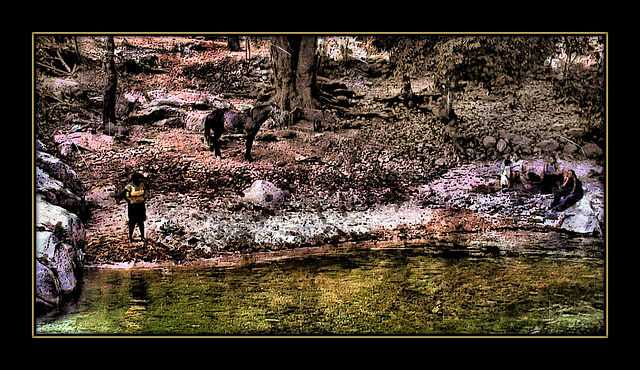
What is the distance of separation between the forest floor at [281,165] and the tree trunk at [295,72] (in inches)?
5.5

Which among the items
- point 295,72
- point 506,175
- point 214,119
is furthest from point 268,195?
point 506,175

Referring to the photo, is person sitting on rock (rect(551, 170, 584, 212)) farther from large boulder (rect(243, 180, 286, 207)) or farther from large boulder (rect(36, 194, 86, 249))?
large boulder (rect(36, 194, 86, 249))

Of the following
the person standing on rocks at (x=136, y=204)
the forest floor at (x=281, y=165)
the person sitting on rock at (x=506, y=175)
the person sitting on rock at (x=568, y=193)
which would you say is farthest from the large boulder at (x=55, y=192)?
the person sitting on rock at (x=568, y=193)

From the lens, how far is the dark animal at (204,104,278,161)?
4.32 metres

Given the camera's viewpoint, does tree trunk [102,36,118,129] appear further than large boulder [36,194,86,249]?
Yes

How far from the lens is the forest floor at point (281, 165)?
4.26 meters

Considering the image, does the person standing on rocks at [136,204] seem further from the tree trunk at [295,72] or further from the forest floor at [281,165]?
the tree trunk at [295,72]

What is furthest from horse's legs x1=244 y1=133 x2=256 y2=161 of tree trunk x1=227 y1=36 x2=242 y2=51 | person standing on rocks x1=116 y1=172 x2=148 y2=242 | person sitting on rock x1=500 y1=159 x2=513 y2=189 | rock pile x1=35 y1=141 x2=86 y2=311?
person sitting on rock x1=500 y1=159 x2=513 y2=189

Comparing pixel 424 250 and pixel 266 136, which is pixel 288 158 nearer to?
pixel 266 136

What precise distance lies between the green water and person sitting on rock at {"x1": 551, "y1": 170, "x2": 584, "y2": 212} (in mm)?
460

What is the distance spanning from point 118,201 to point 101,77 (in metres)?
1.07

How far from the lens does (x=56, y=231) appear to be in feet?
13.6

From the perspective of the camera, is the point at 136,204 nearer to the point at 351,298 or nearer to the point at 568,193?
the point at 351,298

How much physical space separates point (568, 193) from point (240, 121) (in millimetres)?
2854
